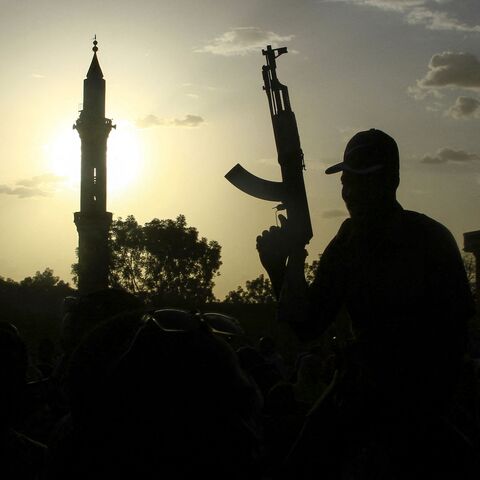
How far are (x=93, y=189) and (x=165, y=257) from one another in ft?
155

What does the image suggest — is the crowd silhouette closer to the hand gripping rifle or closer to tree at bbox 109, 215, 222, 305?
the hand gripping rifle

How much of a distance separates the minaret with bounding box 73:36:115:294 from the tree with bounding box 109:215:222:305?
Answer: 141 ft

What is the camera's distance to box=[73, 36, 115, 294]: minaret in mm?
56562

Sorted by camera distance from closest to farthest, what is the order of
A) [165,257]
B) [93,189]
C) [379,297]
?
[379,297] → [93,189] → [165,257]

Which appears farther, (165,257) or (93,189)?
(165,257)

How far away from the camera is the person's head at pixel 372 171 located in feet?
11.3

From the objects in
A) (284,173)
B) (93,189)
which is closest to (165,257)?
(93,189)

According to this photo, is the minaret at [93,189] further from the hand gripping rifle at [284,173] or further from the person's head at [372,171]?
the person's head at [372,171]

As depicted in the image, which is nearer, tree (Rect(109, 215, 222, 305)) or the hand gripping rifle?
the hand gripping rifle

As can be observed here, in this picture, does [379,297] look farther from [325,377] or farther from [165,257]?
[165,257]

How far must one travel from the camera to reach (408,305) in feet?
10.9

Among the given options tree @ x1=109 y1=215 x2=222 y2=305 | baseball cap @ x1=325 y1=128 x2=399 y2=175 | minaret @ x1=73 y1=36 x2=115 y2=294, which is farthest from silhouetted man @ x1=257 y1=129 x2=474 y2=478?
tree @ x1=109 y1=215 x2=222 y2=305

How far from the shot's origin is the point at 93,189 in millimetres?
58562

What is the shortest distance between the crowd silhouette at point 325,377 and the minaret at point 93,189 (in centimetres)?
5320
